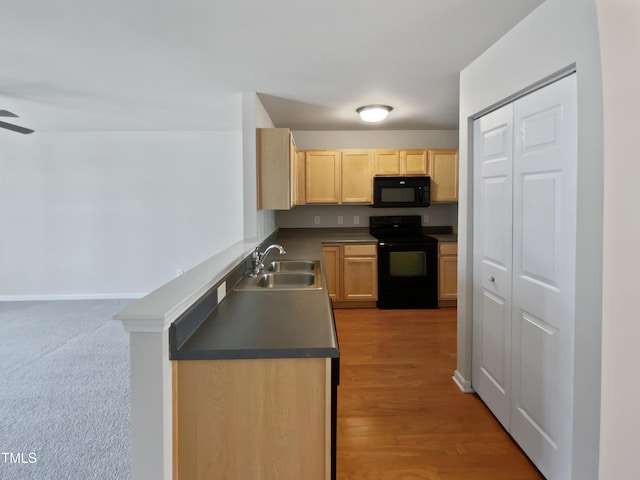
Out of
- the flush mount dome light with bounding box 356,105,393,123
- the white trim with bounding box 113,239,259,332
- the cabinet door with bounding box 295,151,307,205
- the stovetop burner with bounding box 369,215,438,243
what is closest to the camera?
the white trim with bounding box 113,239,259,332

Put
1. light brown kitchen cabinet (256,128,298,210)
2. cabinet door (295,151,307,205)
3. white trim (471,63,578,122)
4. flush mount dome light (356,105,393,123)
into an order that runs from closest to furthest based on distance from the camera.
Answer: white trim (471,63,578,122), light brown kitchen cabinet (256,128,298,210), flush mount dome light (356,105,393,123), cabinet door (295,151,307,205)

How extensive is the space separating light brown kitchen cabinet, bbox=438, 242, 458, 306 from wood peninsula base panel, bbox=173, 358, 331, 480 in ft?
11.7

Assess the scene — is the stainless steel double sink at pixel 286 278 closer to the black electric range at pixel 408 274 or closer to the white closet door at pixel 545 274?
the white closet door at pixel 545 274

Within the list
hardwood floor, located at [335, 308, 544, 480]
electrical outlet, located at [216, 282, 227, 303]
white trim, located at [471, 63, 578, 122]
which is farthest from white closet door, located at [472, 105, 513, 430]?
electrical outlet, located at [216, 282, 227, 303]

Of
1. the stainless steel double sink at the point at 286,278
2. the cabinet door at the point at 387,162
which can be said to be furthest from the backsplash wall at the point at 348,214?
the stainless steel double sink at the point at 286,278

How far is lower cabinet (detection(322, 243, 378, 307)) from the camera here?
451 cm

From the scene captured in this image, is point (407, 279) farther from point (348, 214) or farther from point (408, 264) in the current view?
point (348, 214)

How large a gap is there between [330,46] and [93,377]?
9.54 ft

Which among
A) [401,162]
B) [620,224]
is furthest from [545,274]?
[401,162]

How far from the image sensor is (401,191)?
187 inches

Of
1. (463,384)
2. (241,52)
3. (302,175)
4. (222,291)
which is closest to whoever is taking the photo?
(222,291)

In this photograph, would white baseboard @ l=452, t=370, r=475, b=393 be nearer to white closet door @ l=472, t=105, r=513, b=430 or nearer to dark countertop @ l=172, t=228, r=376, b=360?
white closet door @ l=472, t=105, r=513, b=430

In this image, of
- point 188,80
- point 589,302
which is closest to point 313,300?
point 589,302

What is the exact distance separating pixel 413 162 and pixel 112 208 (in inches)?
164
